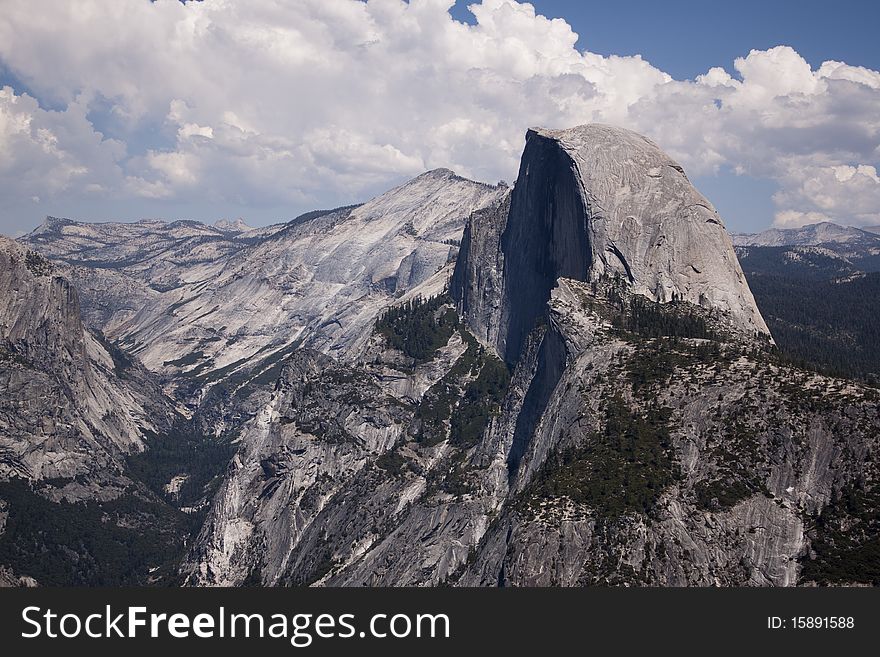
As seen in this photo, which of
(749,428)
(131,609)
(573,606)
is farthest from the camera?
(749,428)

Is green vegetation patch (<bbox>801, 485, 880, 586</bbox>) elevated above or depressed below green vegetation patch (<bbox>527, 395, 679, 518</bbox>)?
below

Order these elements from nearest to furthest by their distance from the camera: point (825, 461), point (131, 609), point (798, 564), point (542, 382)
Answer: point (131, 609)
point (798, 564)
point (825, 461)
point (542, 382)

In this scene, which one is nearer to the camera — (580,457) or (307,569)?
(580,457)

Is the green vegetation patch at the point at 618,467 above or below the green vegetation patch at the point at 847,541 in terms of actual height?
above

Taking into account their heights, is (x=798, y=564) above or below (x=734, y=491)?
below

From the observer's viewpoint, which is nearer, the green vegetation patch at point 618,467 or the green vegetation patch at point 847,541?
the green vegetation patch at point 847,541

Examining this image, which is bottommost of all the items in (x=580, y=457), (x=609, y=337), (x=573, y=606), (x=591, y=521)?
(x=573, y=606)

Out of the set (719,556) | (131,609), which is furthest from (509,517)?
(131,609)

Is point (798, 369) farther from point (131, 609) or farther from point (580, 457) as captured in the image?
point (131, 609)

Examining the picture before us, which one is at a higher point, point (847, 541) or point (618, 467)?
point (618, 467)

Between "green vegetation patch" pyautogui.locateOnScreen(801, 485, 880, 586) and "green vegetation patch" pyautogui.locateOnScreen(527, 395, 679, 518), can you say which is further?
"green vegetation patch" pyautogui.locateOnScreen(527, 395, 679, 518)

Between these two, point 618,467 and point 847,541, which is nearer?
point 847,541
